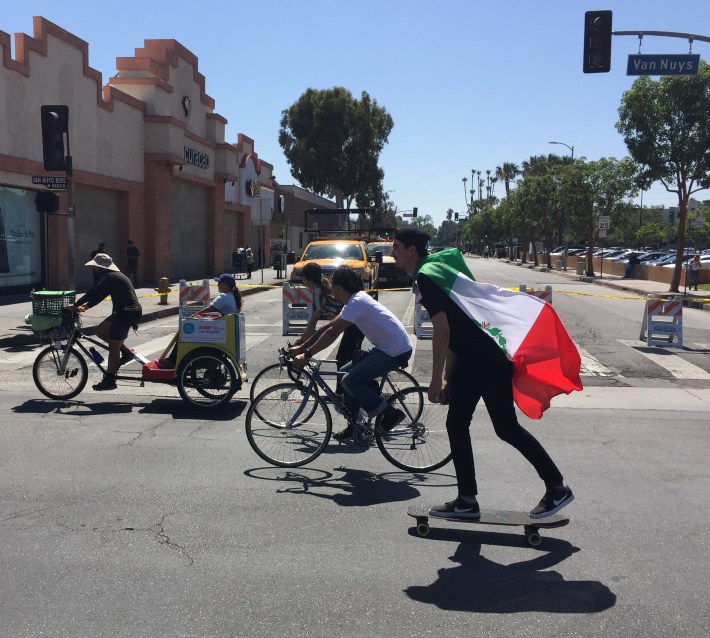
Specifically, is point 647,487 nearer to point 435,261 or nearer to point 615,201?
point 435,261

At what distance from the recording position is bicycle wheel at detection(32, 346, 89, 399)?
8906 mm

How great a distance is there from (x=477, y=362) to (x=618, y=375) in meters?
7.58

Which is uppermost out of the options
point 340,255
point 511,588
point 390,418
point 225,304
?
point 340,255

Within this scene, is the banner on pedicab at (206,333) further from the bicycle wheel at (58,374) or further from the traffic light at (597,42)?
the traffic light at (597,42)

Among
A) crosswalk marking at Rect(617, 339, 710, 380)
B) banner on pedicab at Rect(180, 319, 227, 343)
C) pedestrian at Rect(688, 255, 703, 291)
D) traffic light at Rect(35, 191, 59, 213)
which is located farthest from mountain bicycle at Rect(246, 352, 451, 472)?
pedestrian at Rect(688, 255, 703, 291)

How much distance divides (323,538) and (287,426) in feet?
5.74

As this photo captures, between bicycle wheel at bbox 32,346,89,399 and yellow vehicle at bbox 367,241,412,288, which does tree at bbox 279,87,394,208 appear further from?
bicycle wheel at bbox 32,346,89,399

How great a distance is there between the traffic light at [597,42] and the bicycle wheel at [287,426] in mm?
12787

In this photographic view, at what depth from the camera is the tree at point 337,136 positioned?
200 feet

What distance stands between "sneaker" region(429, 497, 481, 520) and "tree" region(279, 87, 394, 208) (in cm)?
5812

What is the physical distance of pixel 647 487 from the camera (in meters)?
6.11

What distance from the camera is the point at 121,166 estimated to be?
26.9m

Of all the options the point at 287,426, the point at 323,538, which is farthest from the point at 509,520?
the point at 287,426

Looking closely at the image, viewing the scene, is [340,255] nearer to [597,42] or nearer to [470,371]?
[597,42]
